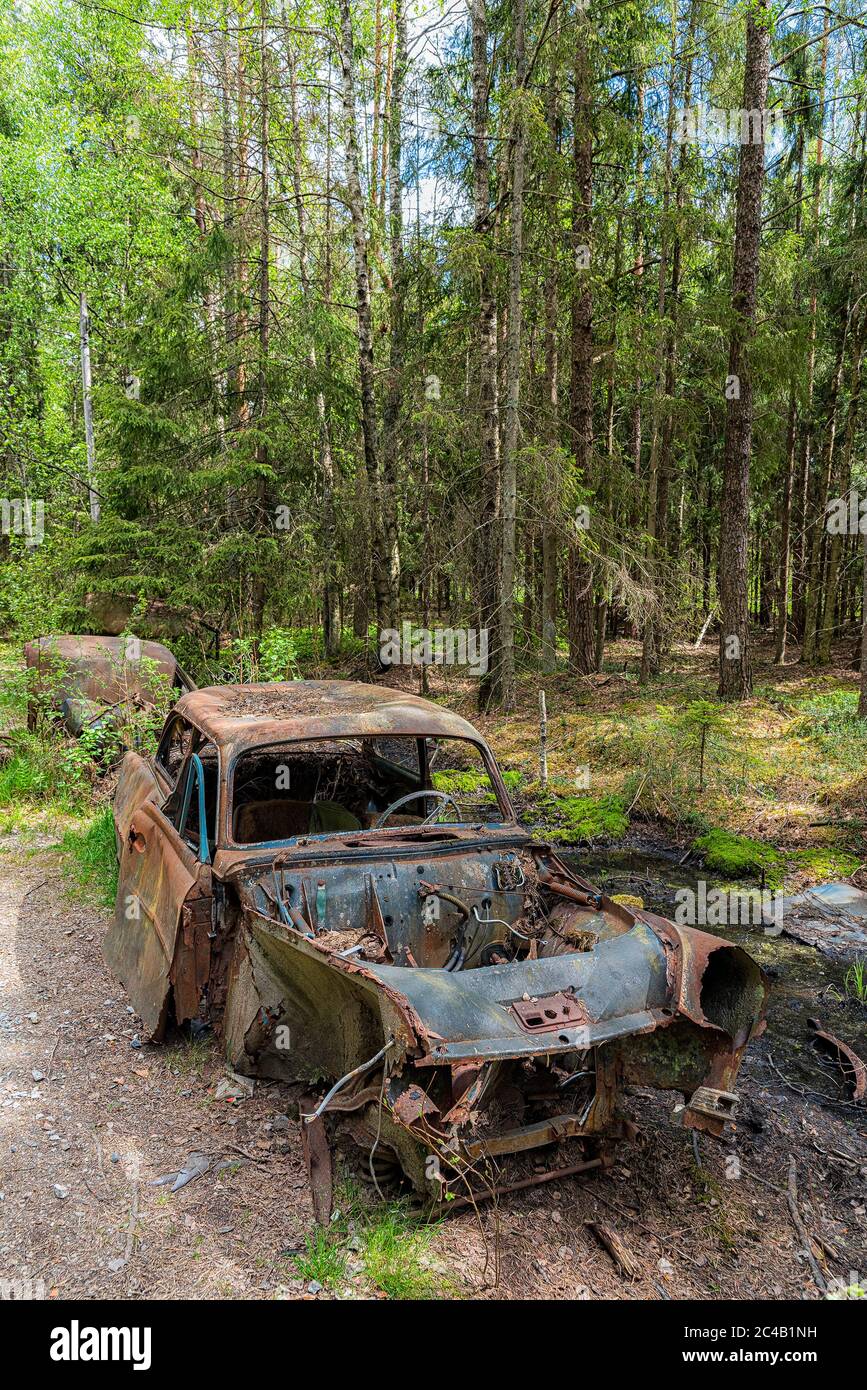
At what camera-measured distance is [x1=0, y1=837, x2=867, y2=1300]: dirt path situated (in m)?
3.08

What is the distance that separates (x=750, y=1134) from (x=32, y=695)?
837cm

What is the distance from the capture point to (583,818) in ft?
31.4

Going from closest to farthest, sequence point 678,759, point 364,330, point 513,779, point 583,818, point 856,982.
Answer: point 856,982 → point 583,818 → point 678,759 → point 513,779 → point 364,330

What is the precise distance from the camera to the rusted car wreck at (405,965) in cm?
308

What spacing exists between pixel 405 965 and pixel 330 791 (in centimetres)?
204

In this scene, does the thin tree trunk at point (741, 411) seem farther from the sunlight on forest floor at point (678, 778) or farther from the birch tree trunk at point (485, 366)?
the birch tree trunk at point (485, 366)

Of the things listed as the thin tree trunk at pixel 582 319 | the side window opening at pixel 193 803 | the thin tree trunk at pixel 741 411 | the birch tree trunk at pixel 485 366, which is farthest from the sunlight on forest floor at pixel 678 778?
the side window opening at pixel 193 803

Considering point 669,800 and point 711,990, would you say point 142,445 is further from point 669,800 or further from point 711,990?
point 711,990

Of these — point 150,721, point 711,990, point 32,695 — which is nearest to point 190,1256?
point 711,990

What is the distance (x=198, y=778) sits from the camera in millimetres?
4895

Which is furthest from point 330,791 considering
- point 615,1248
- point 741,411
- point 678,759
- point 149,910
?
point 741,411

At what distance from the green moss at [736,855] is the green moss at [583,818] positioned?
0.95 meters

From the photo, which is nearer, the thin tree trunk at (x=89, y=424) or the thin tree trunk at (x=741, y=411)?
the thin tree trunk at (x=741, y=411)

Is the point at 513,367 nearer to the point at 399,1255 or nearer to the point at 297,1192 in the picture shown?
the point at 297,1192
